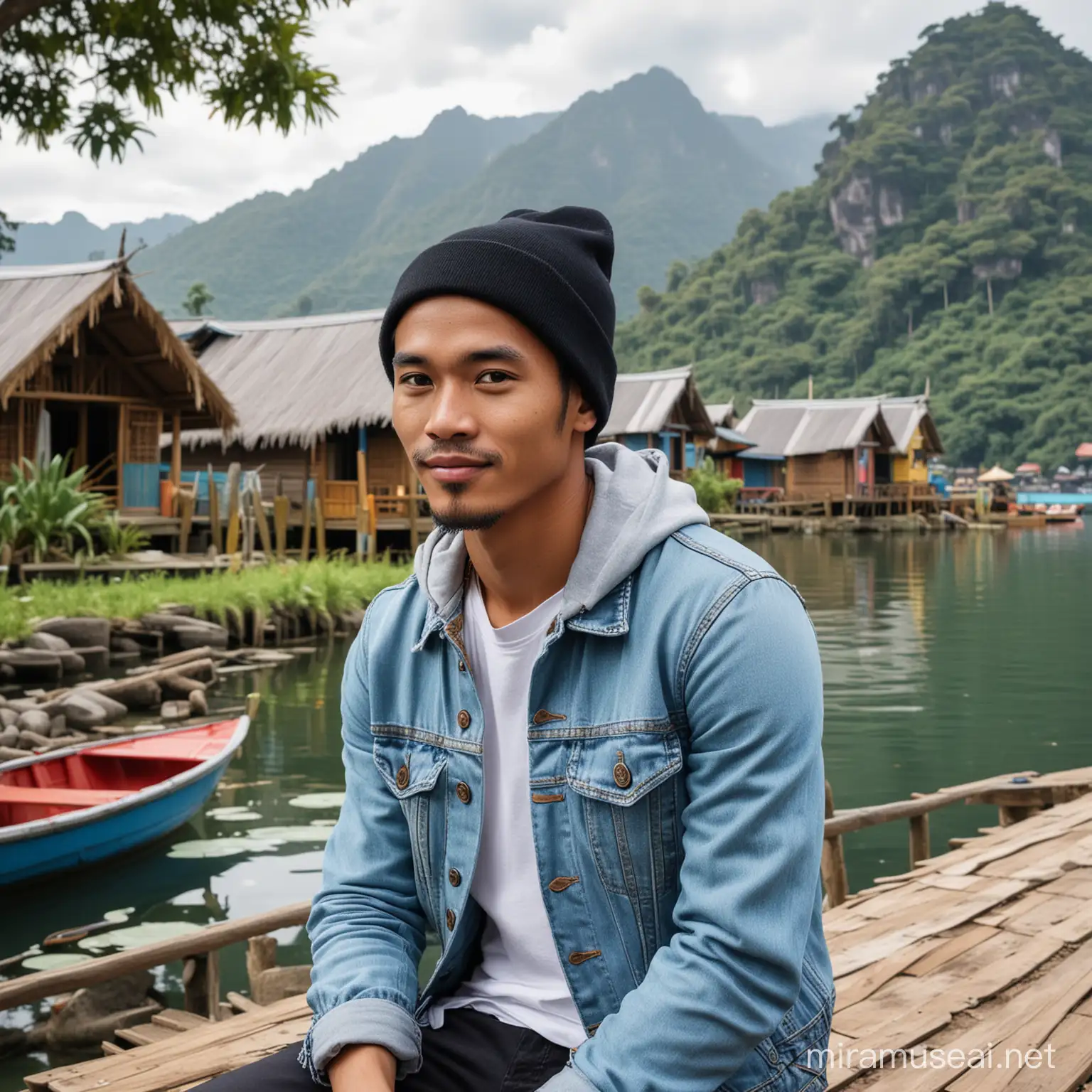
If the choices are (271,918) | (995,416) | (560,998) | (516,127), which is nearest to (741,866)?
(560,998)

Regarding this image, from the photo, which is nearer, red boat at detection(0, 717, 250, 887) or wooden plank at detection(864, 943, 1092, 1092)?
wooden plank at detection(864, 943, 1092, 1092)

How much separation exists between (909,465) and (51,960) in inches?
1886

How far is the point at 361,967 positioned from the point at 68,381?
18.0 m

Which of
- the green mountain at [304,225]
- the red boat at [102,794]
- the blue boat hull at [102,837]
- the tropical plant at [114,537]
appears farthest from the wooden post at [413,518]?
the green mountain at [304,225]

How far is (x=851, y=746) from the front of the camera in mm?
10305

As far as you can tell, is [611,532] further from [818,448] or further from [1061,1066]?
[818,448]

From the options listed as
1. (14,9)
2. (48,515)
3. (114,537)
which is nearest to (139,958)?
(14,9)

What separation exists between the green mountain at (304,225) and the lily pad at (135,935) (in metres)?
85.7

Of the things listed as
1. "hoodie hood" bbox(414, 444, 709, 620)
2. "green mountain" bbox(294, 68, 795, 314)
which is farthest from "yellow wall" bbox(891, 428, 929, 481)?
"green mountain" bbox(294, 68, 795, 314)

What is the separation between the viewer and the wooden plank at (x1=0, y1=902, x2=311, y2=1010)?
3.37 m

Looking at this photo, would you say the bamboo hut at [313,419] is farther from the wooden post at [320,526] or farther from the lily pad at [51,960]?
the lily pad at [51,960]

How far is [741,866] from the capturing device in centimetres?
163

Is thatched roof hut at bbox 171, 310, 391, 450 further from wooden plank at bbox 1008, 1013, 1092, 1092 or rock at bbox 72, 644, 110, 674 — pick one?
wooden plank at bbox 1008, 1013, 1092, 1092

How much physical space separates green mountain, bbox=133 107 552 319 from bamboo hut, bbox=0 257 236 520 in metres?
71.2
